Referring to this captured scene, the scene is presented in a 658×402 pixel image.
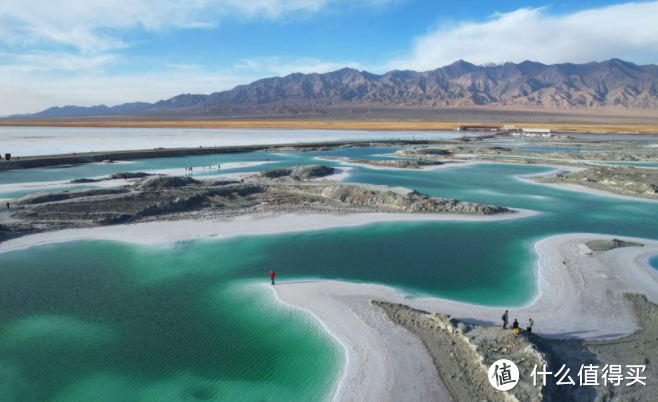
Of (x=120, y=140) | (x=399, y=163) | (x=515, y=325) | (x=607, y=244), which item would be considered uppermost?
(x=120, y=140)

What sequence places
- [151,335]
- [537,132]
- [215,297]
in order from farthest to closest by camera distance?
1. [537,132]
2. [215,297]
3. [151,335]

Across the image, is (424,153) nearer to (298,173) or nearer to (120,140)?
(298,173)

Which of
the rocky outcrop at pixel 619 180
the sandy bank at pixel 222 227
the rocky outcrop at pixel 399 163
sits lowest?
the rocky outcrop at pixel 619 180

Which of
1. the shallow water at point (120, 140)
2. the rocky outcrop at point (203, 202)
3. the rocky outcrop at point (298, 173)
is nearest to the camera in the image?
the rocky outcrop at point (203, 202)

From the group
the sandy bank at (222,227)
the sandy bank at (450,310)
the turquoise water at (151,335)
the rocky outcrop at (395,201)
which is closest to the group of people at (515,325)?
the sandy bank at (450,310)

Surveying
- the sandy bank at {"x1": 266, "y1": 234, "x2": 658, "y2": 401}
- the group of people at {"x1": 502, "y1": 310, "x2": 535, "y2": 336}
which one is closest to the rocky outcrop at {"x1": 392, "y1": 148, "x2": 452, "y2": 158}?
the sandy bank at {"x1": 266, "y1": 234, "x2": 658, "y2": 401}

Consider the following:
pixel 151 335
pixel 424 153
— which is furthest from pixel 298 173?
pixel 424 153

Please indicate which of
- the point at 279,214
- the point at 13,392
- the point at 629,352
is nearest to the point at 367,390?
the point at 629,352

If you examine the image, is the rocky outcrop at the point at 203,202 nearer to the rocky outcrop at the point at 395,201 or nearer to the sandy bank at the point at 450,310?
the rocky outcrop at the point at 395,201

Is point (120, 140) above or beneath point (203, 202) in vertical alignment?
above

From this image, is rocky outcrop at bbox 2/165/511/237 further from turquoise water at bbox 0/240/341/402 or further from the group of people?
the group of people
